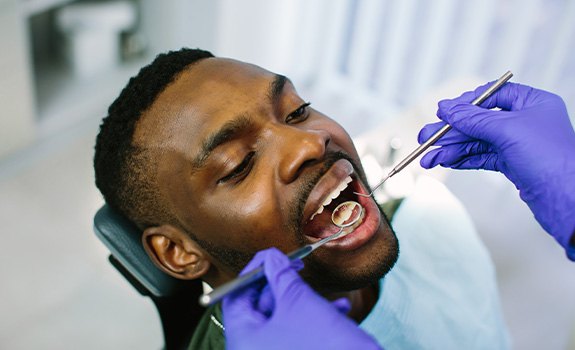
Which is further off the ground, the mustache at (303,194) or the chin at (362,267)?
the mustache at (303,194)

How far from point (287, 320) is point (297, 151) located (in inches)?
14.8

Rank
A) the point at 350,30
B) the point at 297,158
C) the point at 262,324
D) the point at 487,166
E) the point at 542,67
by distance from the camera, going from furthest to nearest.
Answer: the point at 350,30
the point at 542,67
the point at 487,166
the point at 297,158
the point at 262,324

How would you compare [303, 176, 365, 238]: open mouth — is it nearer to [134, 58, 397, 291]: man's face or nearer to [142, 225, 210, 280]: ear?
[134, 58, 397, 291]: man's face

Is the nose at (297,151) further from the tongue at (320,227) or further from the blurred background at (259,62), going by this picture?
the blurred background at (259,62)

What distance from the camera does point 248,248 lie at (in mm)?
1295

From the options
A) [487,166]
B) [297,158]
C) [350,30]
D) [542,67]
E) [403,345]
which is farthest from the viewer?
[350,30]

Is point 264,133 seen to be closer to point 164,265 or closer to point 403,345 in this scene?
point 164,265

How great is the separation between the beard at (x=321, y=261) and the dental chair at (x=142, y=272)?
0.50 feet

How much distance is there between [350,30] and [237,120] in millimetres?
2031

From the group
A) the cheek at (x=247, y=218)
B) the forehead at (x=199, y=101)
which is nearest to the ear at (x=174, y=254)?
the cheek at (x=247, y=218)

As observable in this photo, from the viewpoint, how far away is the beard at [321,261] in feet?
4.10

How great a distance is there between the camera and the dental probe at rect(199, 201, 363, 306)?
36.1 inches

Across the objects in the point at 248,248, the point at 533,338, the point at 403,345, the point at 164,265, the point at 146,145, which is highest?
the point at 146,145

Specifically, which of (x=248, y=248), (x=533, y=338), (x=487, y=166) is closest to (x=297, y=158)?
(x=248, y=248)
